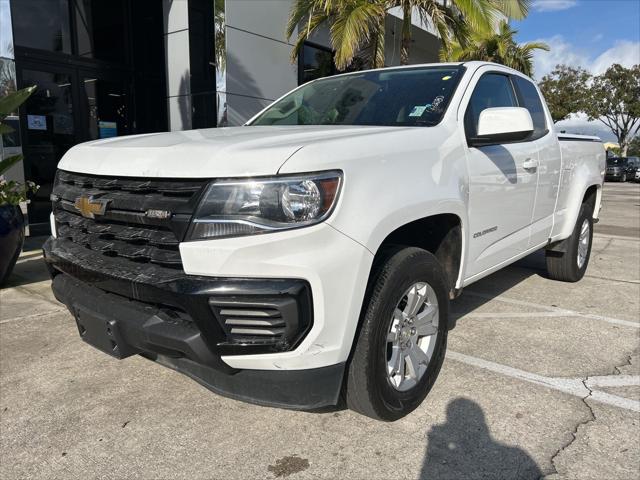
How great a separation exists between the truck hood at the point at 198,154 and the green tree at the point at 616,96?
135 feet

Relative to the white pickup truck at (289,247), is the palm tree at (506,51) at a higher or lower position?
higher

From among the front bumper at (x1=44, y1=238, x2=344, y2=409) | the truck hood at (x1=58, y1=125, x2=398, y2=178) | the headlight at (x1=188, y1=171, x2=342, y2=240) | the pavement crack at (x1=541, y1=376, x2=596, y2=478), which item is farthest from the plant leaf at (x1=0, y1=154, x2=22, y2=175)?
the pavement crack at (x1=541, y1=376, x2=596, y2=478)

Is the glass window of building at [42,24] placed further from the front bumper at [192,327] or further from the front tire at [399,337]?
the front tire at [399,337]

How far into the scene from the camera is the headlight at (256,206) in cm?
197

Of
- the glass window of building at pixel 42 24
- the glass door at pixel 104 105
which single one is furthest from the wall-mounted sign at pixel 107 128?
the glass window of building at pixel 42 24

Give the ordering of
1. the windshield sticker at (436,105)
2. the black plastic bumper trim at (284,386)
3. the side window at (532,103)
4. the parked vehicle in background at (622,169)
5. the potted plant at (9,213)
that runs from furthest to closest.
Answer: the parked vehicle in background at (622,169)
the potted plant at (9,213)
the side window at (532,103)
the windshield sticker at (436,105)
the black plastic bumper trim at (284,386)

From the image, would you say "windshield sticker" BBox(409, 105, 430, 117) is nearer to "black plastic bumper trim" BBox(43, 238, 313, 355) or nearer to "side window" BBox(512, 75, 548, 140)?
"side window" BBox(512, 75, 548, 140)

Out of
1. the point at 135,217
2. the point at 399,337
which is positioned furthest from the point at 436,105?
the point at 135,217

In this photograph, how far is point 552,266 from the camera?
Result: 17.4 ft

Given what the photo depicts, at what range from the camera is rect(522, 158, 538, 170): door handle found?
363cm

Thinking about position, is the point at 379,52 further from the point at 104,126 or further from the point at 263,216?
the point at 263,216

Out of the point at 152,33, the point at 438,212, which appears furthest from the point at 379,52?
the point at 438,212

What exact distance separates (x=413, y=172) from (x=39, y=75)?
8.01m

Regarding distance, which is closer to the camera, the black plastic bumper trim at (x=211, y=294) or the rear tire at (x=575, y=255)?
the black plastic bumper trim at (x=211, y=294)
